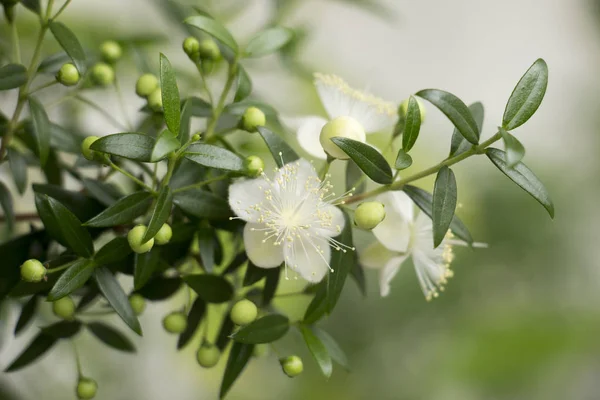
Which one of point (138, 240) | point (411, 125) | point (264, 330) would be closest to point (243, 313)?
point (264, 330)

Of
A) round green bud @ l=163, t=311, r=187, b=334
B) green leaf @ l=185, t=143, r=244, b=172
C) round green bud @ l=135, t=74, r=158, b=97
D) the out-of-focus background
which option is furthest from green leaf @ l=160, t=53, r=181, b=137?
the out-of-focus background

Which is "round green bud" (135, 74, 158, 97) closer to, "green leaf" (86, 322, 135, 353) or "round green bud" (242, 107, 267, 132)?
"round green bud" (242, 107, 267, 132)

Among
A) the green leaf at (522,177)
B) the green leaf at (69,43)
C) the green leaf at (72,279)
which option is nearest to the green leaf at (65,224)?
the green leaf at (72,279)

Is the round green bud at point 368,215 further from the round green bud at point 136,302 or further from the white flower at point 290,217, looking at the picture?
the round green bud at point 136,302

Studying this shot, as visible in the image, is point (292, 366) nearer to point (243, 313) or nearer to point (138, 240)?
point (243, 313)

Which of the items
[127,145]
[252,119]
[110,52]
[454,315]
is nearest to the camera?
[127,145]

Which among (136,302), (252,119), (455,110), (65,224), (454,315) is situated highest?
(455,110)

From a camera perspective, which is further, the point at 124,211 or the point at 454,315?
the point at 454,315

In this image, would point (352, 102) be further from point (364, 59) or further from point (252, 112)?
point (364, 59)
